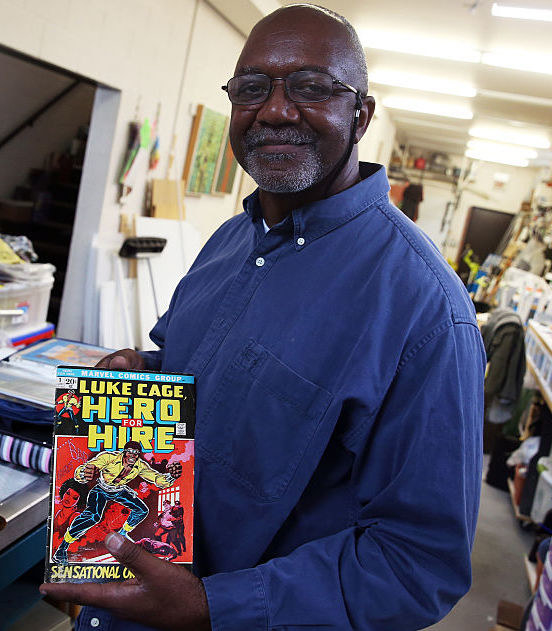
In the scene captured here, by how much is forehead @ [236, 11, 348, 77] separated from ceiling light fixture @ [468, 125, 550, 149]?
8653 mm

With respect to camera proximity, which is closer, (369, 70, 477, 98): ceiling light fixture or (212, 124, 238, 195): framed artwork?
(212, 124, 238, 195): framed artwork

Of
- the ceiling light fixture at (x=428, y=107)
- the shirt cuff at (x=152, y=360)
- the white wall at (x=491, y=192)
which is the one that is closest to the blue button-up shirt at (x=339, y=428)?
the shirt cuff at (x=152, y=360)

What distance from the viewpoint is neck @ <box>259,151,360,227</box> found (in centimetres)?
111

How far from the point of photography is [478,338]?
91 cm

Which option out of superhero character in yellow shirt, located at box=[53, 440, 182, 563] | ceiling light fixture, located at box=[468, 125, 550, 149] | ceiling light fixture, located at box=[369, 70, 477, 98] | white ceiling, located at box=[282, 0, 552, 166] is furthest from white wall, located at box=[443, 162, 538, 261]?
superhero character in yellow shirt, located at box=[53, 440, 182, 563]

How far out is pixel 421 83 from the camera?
21.7ft

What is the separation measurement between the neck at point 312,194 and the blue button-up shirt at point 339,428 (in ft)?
0.18

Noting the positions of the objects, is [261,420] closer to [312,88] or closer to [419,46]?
[312,88]

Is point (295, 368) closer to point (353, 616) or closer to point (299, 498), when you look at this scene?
point (299, 498)

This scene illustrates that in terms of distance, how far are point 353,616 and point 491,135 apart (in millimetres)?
10035

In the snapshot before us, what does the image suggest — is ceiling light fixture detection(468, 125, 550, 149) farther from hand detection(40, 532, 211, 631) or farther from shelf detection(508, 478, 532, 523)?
hand detection(40, 532, 211, 631)

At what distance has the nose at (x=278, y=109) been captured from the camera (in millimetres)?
1070

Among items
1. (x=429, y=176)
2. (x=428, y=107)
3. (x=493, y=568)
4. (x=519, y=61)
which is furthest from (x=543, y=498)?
(x=429, y=176)

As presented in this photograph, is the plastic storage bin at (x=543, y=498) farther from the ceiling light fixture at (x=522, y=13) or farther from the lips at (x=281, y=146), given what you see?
the ceiling light fixture at (x=522, y=13)
